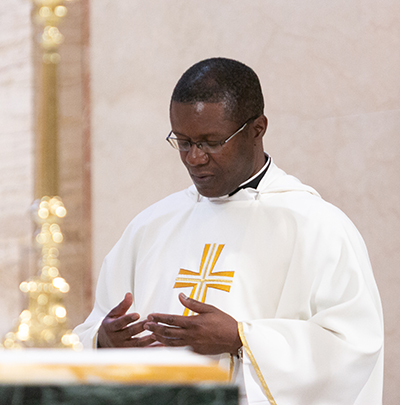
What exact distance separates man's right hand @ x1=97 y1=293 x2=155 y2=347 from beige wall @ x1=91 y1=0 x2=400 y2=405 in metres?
1.91

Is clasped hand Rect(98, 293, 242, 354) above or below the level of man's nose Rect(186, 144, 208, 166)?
below

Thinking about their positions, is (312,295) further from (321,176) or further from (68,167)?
(68,167)

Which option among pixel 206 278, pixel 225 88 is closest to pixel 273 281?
pixel 206 278

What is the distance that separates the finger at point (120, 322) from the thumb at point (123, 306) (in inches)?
1.3

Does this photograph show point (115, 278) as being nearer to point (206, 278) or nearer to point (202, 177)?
point (206, 278)

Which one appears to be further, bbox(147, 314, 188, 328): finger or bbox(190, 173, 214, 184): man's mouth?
bbox(190, 173, 214, 184): man's mouth

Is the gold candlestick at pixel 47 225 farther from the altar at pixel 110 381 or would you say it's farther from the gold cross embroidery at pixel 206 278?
the altar at pixel 110 381

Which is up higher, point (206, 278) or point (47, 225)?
point (206, 278)

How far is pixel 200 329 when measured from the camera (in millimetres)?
2508

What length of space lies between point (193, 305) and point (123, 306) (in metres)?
0.38

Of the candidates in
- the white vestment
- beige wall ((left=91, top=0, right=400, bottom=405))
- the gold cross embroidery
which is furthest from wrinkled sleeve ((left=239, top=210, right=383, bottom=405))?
beige wall ((left=91, top=0, right=400, bottom=405))

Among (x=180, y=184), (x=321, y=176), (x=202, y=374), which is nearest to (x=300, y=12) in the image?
(x=321, y=176)

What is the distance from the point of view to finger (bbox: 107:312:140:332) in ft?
8.77

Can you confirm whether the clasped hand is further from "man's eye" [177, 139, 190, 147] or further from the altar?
the altar
